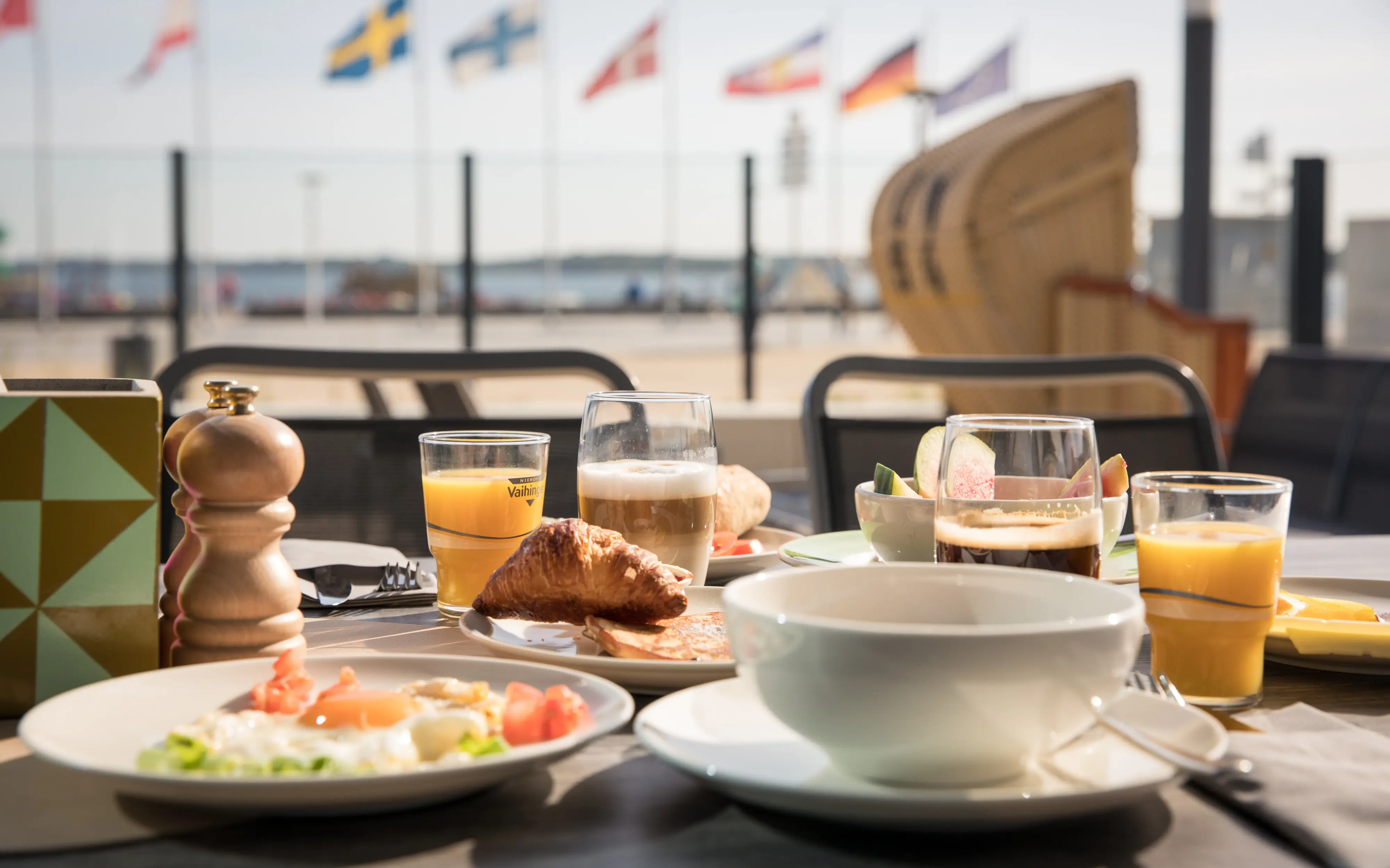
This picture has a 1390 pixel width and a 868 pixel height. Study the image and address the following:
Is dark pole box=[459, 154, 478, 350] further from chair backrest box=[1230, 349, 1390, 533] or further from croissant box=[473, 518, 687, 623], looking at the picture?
croissant box=[473, 518, 687, 623]

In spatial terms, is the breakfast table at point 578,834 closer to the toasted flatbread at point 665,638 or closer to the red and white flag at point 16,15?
the toasted flatbread at point 665,638

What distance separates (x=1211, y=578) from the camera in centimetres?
84

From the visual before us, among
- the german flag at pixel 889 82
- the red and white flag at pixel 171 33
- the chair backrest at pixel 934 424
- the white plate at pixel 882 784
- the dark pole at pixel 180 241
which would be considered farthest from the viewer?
the red and white flag at pixel 171 33

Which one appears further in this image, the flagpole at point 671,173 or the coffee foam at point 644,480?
the flagpole at point 671,173

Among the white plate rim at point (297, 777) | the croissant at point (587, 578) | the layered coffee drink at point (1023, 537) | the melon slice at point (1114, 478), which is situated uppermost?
the melon slice at point (1114, 478)

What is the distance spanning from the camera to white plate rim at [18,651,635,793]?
54 centimetres

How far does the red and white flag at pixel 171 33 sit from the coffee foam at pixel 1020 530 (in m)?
17.3

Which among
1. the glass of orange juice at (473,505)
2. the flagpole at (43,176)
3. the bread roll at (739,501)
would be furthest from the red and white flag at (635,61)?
the glass of orange juice at (473,505)

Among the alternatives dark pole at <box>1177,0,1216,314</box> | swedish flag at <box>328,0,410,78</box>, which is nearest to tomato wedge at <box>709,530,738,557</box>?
dark pole at <box>1177,0,1216,314</box>

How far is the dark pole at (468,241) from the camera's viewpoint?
21.8ft

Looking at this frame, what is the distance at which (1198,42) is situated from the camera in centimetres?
820

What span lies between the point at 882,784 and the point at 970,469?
35 cm

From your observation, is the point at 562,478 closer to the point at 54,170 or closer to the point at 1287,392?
the point at 1287,392

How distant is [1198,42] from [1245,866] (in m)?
8.68
